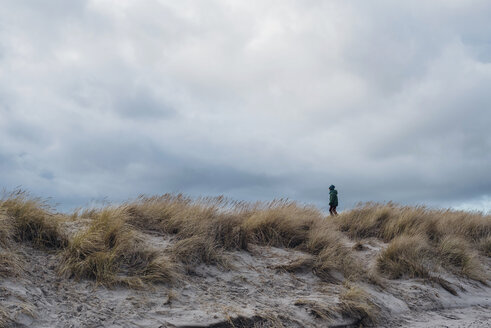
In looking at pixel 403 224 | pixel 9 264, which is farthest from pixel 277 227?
pixel 9 264

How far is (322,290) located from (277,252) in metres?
1.37

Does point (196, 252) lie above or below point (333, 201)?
below

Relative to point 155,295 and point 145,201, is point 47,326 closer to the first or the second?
point 155,295

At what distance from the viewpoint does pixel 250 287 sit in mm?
6957

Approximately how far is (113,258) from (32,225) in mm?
1436

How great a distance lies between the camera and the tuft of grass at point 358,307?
6711 millimetres

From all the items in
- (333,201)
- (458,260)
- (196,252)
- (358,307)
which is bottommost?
(358,307)

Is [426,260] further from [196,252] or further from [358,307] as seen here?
[196,252]

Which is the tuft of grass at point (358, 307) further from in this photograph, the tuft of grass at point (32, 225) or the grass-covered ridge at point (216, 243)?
the tuft of grass at point (32, 225)

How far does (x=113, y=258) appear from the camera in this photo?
6.31 m

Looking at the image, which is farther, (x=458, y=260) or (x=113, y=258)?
(x=458, y=260)

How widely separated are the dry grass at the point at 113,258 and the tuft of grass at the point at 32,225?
38 centimetres

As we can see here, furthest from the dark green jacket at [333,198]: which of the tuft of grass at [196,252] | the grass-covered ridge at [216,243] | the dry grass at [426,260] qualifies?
the tuft of grass at [196,252]

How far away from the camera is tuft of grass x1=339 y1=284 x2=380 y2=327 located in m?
6.71
